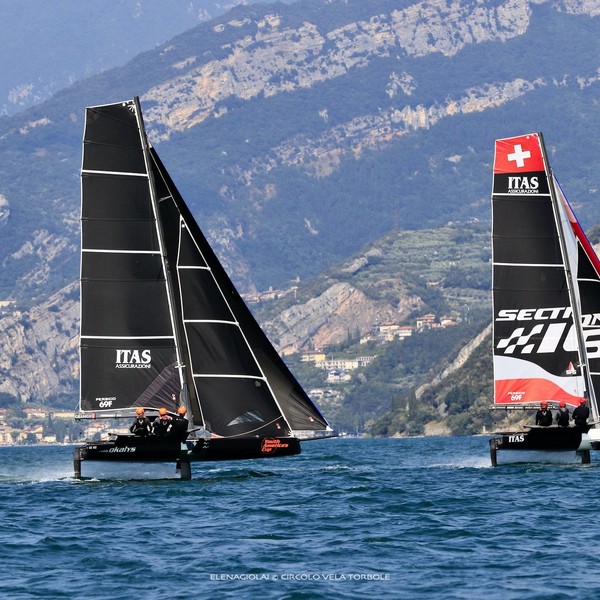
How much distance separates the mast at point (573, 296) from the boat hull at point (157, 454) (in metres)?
11.7

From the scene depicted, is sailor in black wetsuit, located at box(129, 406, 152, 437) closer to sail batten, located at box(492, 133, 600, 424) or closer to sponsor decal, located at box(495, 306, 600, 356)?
sail batten, located at box(492, 133, 600, 424)

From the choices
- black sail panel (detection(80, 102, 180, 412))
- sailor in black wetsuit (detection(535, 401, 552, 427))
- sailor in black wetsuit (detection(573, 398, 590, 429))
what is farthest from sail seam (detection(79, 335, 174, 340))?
sailor in black wetsuit (detection(573, 398, 590, 429))

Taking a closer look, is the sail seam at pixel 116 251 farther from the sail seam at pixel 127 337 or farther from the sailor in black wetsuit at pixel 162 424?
the sailor in black wetsuit at pixel 162 424

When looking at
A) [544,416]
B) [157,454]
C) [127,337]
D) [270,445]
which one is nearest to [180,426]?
[157,454]

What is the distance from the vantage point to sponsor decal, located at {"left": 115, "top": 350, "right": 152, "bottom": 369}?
54.7 metres

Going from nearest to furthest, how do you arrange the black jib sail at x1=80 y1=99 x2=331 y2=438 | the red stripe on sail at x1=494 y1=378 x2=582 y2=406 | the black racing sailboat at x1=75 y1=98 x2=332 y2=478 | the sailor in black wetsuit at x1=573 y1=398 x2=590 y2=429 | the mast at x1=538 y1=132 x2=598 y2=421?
the black racing sailboat at x1=75 y1=98 x2=332 y2=478 → the black jib sail at x1=80 y1=99 x2=331 y2=438 → the sailor in black wetsuit at x1=573 y1=398 x2=590 y2=429 → the mast at x1=538 y1=132 x2=598 y2=421 → the red stripe on sail at x1=494 y1=378 x2=582 y2=406

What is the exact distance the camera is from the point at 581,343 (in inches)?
2389

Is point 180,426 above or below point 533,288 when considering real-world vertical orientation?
below

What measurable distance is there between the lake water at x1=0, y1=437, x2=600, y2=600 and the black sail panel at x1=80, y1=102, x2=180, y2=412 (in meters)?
3.15

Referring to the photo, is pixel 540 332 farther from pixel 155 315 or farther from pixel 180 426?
pixel 180 426

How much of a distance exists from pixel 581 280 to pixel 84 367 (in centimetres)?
1780

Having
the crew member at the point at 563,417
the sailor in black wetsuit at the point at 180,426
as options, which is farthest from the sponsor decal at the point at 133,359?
the crew member at the point at 563,417

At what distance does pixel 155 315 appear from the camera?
55062 millimetres

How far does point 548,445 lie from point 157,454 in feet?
43.9
